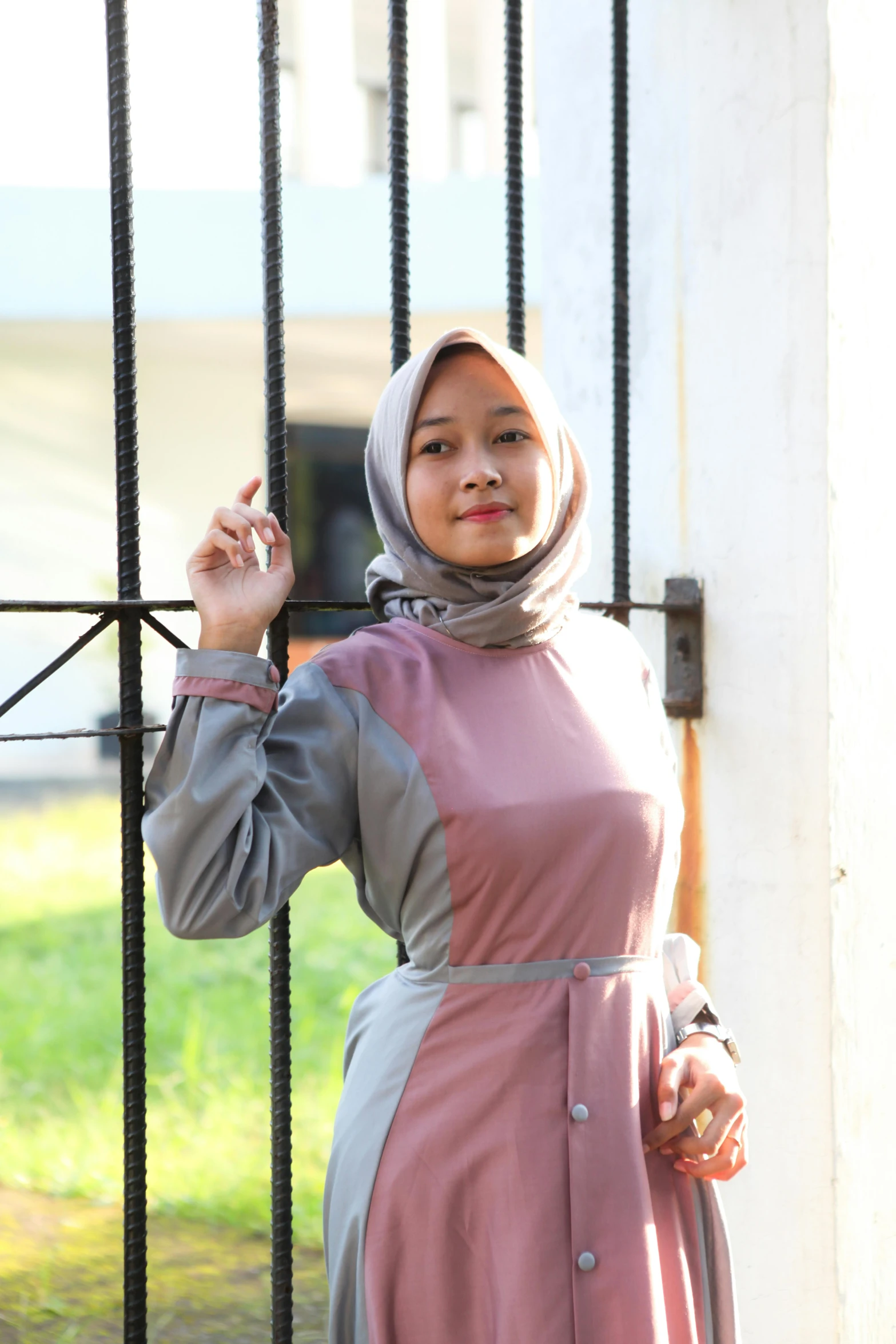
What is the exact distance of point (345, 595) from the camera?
10.4 meters

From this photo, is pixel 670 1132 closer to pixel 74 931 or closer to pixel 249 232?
pixel 74 931

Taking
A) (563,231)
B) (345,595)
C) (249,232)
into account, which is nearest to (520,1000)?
(563,231)

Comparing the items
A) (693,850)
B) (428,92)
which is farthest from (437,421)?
(428,92)

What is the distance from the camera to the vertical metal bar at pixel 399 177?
166cm

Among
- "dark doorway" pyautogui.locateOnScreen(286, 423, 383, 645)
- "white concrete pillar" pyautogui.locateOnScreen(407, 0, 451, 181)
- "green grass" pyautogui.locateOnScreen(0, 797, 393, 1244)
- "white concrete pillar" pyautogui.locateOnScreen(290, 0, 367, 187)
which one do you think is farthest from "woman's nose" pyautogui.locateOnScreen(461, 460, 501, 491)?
"dark doorway" pyautogui.locateOnScreen(286, 423, 383, 645)

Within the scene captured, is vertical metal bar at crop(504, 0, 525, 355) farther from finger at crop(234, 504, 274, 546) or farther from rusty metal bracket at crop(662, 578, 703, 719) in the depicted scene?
finger at crop(234, 504, 274, 546)

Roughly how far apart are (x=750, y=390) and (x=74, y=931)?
196 inches

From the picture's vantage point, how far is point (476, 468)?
132 centimetres

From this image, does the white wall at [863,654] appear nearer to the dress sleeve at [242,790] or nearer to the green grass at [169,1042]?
the dress sleeve at [242,790]

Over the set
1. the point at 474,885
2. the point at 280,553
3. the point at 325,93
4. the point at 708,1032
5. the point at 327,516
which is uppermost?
the point at 325,93

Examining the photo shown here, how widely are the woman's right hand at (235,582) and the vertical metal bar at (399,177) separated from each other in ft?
1.48

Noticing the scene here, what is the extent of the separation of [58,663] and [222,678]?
22cm

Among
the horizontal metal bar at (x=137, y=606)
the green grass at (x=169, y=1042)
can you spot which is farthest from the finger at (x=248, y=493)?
the green grass at (x=169, y=1042)

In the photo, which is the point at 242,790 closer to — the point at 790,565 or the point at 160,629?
the point at 160,629
